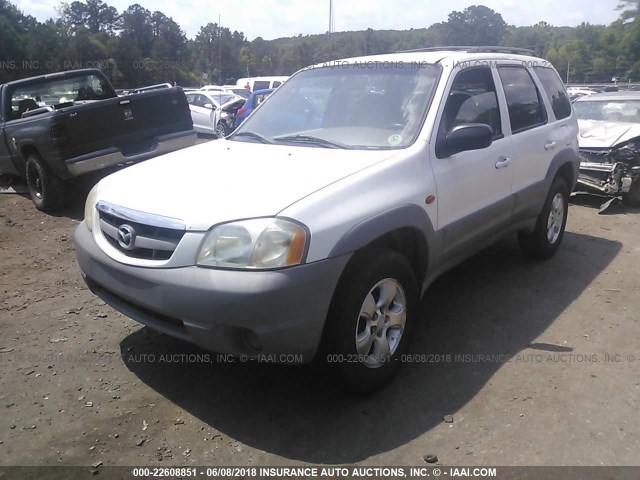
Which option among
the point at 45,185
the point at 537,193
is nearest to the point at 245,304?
the point at 537,193

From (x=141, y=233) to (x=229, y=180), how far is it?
1.79 ft

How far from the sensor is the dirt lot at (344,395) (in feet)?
8.78

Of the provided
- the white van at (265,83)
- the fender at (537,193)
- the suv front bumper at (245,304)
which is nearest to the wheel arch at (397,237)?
the suv front bumper at (245,304)

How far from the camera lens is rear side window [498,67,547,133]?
14.3ft

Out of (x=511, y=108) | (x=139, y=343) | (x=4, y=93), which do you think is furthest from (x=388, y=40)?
(x=139, y=343)

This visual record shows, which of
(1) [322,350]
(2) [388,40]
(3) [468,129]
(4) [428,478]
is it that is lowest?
(4) [428,478]

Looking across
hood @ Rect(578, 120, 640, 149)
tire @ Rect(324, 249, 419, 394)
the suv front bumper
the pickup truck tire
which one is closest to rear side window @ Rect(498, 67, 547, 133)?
tire @ Rect(324, 249, 419, 394)

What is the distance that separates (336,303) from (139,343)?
166 cm

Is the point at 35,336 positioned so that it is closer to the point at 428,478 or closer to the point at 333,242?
the point at 333,242

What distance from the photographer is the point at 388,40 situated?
19.4m

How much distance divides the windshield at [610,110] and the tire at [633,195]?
1.38m

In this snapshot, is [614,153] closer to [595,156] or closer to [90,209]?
[595,156]

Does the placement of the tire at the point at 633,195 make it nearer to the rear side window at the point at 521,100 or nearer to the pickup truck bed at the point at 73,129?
the rear side window at the point at 521,100

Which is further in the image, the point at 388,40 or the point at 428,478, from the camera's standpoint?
the point at 388,40
